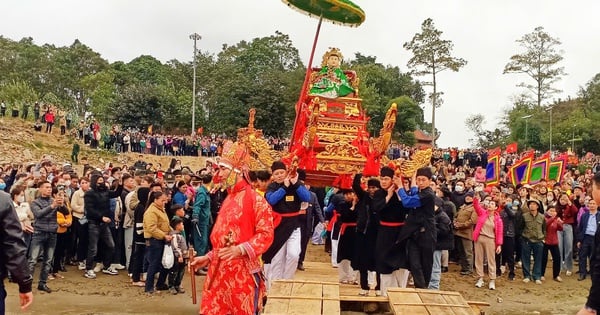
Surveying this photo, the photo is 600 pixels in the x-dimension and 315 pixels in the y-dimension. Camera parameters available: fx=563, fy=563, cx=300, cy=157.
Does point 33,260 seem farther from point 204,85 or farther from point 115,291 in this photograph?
point 204,85

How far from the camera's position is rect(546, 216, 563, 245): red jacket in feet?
35.6

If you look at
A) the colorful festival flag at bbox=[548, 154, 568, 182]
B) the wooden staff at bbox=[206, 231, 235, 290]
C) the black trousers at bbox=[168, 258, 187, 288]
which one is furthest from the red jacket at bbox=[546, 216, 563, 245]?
the wooden staff at bbox=[206, 231, 235, 290]

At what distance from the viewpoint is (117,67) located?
2108 inches

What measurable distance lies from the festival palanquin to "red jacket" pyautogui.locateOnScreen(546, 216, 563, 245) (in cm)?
380

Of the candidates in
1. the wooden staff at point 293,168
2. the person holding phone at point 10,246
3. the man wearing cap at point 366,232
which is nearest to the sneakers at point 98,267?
the wooden staff at point 293,168

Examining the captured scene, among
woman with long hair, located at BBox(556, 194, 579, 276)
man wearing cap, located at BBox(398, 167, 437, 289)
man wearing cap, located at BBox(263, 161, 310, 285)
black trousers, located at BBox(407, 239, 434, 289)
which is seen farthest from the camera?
woman with long hair, located at BBox(556, 194, 579, 276)

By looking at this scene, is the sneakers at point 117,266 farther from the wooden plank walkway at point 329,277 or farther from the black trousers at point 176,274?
the wooden plank walkway at point 329,277

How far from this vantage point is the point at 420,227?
6637mm

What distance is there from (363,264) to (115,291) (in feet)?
12.2

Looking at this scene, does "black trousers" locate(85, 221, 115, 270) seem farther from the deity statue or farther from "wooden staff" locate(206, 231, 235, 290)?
"wooden staff" locate(206, 231, 235, 290)

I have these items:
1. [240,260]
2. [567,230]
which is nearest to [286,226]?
[240,260]

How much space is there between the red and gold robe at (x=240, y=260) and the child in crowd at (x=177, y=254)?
385 centimetres

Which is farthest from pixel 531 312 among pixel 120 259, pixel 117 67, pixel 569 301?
pixel 117 67

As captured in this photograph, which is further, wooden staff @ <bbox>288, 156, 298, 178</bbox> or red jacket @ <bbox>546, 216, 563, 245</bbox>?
red jacket @ <bbox>546, 216, 563, 245</bbox>
